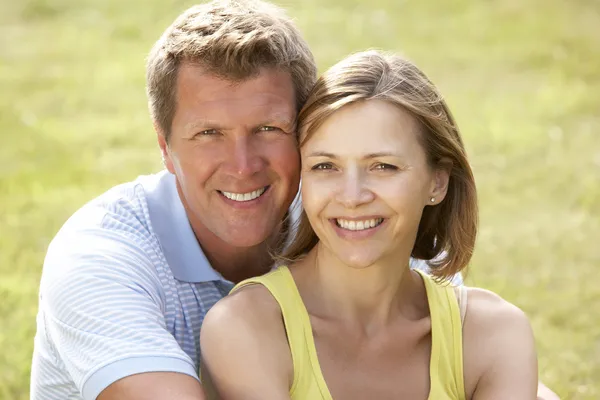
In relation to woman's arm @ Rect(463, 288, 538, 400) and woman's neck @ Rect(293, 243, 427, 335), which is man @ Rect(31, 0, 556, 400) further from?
woman's arm @ Rect(463, 288, 538, 400)

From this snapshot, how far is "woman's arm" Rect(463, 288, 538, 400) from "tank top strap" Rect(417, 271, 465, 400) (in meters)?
0.03

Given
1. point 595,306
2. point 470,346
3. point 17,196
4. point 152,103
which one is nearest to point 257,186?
point 152,103

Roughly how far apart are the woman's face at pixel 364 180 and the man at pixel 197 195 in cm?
39

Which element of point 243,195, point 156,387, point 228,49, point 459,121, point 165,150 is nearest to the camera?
point 156,387

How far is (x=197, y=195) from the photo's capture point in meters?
3.77

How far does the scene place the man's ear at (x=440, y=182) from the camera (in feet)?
11.3

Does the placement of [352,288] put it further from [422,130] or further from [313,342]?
[422,130]

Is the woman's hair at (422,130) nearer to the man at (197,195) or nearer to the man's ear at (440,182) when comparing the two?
the man's ear at (440,182)

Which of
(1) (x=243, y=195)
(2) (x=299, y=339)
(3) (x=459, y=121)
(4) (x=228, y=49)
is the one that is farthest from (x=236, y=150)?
(3) (x=459, y=121)

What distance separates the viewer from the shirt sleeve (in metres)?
3.18

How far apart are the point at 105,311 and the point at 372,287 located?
796 mm

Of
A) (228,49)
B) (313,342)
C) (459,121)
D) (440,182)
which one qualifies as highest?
(228,49)

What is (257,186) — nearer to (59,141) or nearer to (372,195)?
(372,195)

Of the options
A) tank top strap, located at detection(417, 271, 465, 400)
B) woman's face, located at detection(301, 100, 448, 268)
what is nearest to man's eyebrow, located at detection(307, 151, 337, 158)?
woman's face, located at detection(301, 100, 448, 268)
